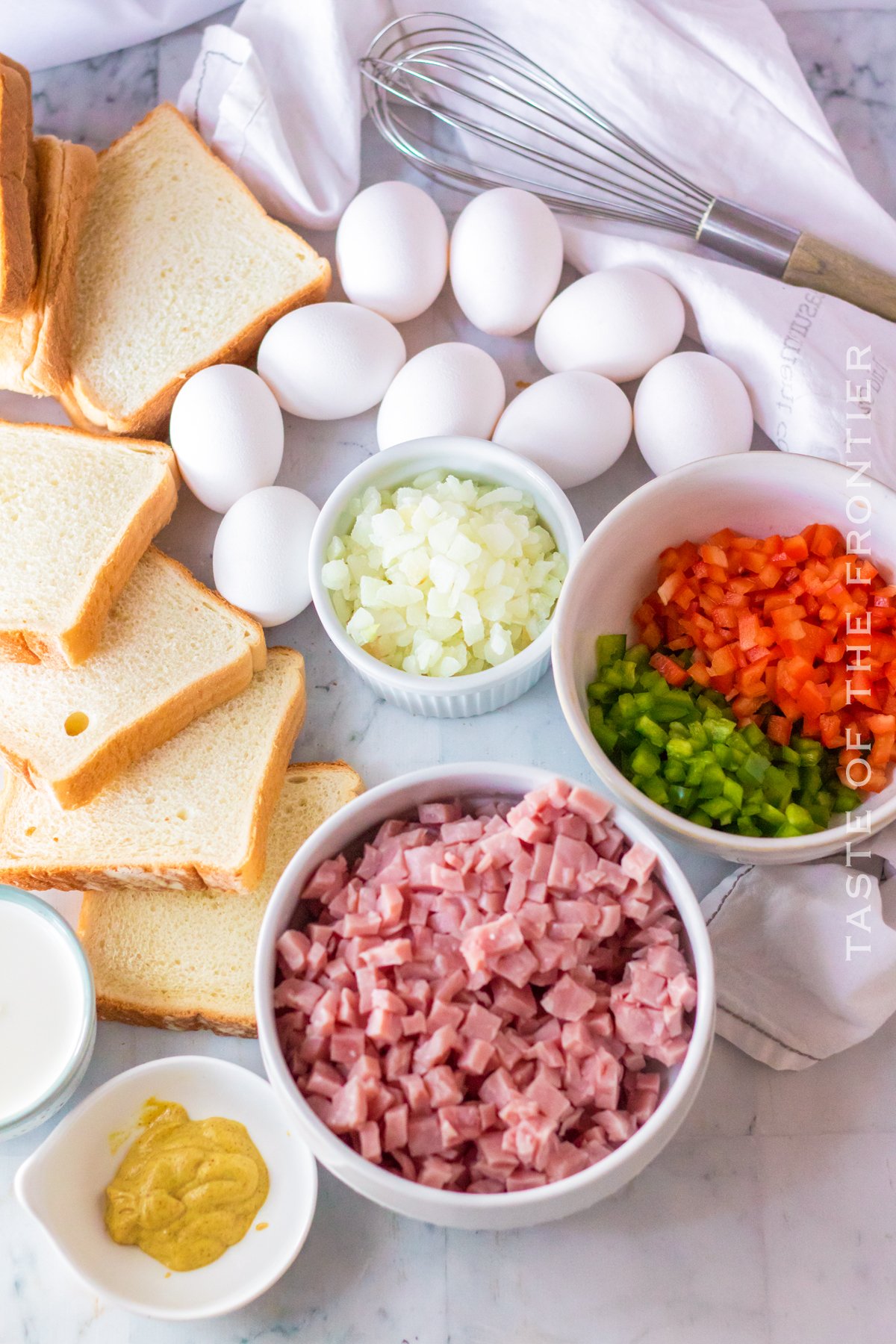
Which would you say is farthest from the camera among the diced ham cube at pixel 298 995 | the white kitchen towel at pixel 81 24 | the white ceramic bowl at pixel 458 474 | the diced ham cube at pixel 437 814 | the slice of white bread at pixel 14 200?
the white kitchen towel at pixel 81 24

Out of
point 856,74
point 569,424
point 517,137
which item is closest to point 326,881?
point 569,424

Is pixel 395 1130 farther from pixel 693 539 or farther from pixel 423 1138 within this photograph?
pixel 693 539

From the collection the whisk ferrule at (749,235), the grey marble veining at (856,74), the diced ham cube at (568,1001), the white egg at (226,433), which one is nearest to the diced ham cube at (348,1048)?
the diced ham cube at (568,1001)

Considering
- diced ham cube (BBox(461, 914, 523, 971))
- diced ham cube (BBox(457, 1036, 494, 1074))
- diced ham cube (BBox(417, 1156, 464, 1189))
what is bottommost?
diced ham cube (BBox(417, 1156, 464, 1189))

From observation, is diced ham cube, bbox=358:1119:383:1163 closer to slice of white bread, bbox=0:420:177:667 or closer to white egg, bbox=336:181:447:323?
slice of white bread, bbox=0:420:177:667

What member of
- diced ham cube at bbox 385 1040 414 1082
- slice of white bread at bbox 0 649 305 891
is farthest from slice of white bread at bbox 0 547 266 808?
diced ham cube at bbox 385 1040 414 1082

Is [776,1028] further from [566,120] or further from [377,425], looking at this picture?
[566,120]

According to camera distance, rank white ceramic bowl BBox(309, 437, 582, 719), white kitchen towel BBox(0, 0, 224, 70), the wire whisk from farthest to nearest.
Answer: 1. white kitchen towel BBox(0, 0, 224, 70)
2. the wire whisk
3. white ceramic bowl BBox(309, 437, 582, 719)

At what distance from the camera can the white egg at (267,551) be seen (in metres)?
1.80

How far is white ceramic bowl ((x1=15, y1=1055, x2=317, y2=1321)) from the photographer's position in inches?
60.0

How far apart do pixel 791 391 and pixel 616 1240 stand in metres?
1.29

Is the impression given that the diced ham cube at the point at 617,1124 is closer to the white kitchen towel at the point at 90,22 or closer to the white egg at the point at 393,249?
the white egg at the point at 393,249

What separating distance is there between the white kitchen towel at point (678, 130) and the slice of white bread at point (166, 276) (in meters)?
0.08

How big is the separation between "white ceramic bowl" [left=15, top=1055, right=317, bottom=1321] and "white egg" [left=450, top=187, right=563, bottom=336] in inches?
48.8
